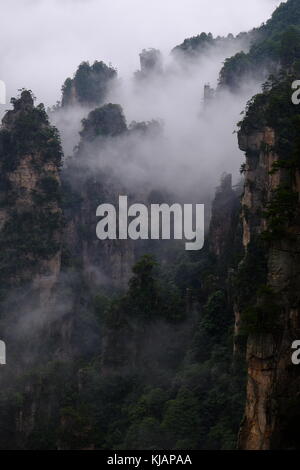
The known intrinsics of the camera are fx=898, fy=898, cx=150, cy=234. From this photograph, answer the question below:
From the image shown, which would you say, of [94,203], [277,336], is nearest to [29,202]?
[94,203]

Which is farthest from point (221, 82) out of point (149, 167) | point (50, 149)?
point (50, 149)

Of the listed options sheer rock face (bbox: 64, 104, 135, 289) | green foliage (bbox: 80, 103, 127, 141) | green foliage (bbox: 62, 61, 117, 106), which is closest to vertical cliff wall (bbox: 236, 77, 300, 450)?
sheer rock face (bbox: 64, 104, 135, 289)

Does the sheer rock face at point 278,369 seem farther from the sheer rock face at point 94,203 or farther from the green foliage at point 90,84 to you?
the green foliage at point 90,84

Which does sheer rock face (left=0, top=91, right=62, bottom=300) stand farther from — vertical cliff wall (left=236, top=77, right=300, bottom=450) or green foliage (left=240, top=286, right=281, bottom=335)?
green foliage (left=240, top=286, right=281, bottom=335)

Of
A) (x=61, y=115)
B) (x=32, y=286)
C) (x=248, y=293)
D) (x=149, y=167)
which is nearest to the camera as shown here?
(x=248, y=293)

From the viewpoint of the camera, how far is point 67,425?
42.0m

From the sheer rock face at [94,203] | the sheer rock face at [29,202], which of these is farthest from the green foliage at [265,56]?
the sheer rock face at [29,202]

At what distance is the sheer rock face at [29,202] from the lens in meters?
57.7

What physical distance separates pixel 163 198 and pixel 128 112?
21974 millimetres

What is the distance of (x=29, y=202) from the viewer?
5866cm

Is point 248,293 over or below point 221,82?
below

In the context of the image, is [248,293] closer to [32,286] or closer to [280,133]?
[280,133]

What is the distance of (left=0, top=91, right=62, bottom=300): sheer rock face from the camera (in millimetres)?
57719

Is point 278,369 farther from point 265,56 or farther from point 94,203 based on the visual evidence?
point 94,203
